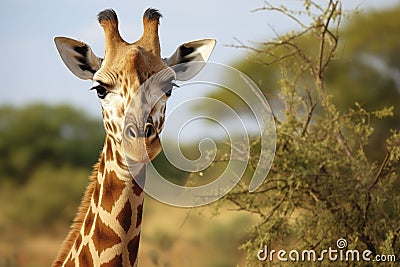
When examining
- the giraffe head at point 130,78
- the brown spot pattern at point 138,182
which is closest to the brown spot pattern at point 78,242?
the brown spot pattern at point 138,182

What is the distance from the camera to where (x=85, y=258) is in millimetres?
3967

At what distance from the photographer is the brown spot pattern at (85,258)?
3.94 m

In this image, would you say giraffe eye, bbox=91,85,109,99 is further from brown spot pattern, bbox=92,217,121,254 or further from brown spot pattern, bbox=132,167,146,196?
brown spot pattern, bbox=92,217,121,254

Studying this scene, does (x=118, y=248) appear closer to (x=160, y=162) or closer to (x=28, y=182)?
(x=160, y=162)

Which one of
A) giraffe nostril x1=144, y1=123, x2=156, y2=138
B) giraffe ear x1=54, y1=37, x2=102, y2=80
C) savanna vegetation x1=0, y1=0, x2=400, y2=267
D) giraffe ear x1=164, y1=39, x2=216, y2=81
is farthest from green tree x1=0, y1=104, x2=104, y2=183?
giraffe nostril x1=144, y1=123, x2=156, y2=138

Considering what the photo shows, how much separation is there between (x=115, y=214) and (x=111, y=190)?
0.36ft

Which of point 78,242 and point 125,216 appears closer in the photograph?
point 125,216

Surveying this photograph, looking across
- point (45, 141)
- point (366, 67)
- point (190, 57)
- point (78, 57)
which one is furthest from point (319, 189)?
point (45, 141)

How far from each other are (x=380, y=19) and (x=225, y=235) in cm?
656

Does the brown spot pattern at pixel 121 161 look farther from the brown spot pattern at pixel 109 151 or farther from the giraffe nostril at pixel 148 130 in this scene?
the giraffe nostril at pixel 148 130

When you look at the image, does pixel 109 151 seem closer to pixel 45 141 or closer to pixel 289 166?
pixel 289 166

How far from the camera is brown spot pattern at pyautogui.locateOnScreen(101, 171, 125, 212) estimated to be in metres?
3.87

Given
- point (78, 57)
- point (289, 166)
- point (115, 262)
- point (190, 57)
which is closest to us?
point (115, 262)

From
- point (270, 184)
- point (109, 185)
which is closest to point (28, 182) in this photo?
point (270, 184)
